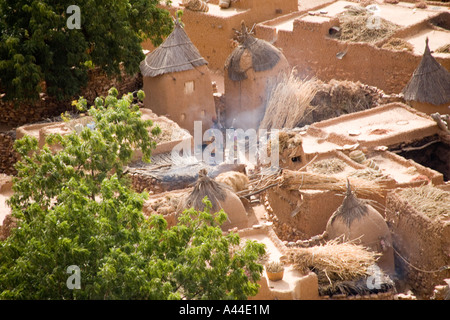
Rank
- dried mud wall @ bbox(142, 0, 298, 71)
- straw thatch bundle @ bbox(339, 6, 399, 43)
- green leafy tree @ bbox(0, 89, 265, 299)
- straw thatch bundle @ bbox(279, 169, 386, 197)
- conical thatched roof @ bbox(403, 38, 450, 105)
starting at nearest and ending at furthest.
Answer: green leafy tree @ bbox(0, 89, 265, 299)
straw thatch bundle @ bbox(279, 169, 386, 197)
conical thatched roof @ bbox(403, 38, 450, 105)
straw thatch bundle @ bbox(339, 6, 399, 43)
dried mud wall @ bbox(142, 0, 298, 71)

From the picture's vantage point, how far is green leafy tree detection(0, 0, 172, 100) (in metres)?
23.6

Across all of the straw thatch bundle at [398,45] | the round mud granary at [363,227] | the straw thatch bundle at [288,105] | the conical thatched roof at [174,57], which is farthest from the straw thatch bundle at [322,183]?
the straw thatch bundle at [398,45]

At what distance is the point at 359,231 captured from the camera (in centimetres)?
1777

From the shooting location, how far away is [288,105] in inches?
997

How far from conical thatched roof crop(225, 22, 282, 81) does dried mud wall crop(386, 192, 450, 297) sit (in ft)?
28.4

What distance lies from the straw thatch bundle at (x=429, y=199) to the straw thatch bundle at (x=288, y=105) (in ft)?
22.7

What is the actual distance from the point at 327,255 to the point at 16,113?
11873 millimetres

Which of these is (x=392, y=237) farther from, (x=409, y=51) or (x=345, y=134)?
(x=409, y=51)

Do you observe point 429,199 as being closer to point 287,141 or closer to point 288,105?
point 287,141

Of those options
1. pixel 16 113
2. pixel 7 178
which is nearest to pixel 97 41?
pixel 16 113

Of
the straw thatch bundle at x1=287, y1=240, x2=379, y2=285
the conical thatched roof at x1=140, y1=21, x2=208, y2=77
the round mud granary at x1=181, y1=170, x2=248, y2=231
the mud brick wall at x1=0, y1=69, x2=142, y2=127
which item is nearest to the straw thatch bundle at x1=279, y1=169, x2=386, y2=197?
the round mud granary at x1=181, y1=170, x2=248, y2=231

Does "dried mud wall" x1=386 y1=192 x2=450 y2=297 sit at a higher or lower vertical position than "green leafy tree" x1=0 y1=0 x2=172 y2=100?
lower

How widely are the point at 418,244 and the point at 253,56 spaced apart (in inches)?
396

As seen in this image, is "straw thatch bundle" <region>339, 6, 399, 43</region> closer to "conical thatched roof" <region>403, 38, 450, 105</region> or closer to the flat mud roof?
"conical thatched roof" <region>403, 38, 450, 105</region>
